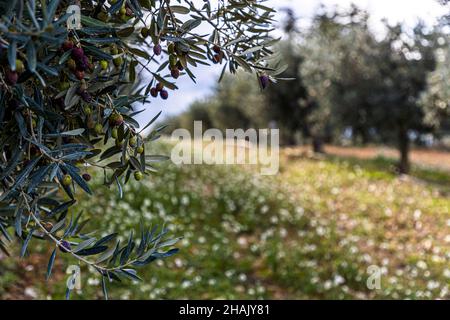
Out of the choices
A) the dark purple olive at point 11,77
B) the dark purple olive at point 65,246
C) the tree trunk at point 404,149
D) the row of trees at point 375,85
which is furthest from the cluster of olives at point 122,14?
the tree trunk at point 404,149

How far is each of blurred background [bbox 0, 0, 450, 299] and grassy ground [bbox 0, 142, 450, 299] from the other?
1.2 inches

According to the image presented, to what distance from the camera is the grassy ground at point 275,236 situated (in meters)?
7.31

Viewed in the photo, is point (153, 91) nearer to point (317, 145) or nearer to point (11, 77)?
point (11, 77)

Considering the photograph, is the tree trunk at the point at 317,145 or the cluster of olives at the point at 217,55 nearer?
the cluster of olives at the point at 217,55

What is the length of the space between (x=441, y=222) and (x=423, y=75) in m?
8.72

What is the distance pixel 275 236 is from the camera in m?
10.1

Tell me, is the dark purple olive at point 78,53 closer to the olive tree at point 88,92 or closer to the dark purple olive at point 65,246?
the olive tree at point 88,92

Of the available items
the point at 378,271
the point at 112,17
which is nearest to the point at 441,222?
the point at 378,271

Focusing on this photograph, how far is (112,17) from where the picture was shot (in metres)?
2.77

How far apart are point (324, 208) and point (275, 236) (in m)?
2.66

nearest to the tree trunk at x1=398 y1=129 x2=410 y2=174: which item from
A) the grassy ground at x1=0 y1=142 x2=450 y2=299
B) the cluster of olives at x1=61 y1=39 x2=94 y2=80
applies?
the grassy ground at x1=0 y1=142 x2=450 y2=299

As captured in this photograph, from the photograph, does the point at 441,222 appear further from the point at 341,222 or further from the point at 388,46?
the point at 388,46

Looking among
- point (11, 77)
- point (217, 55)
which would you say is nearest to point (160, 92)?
point (217, 55)

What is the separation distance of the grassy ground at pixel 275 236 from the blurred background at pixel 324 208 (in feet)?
0.10
